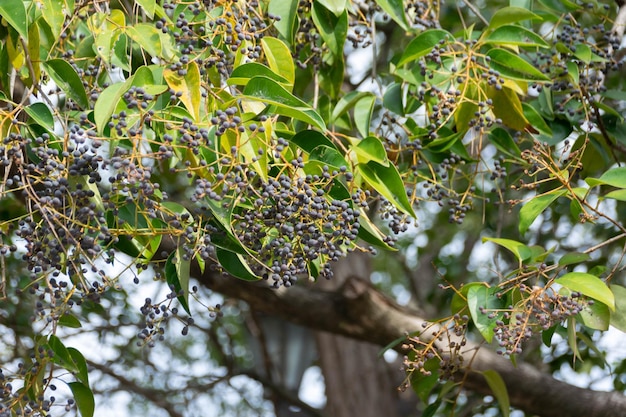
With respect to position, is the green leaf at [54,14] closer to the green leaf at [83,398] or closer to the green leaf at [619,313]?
the green leaf at [83,398]

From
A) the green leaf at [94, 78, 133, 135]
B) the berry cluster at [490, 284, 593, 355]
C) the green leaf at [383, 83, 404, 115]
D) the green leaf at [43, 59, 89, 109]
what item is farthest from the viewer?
the green leaf at [383, 83, 404, 115]

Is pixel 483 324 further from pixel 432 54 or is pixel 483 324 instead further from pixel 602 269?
pixel 432 54

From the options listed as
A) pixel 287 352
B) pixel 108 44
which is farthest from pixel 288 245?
pixel 287 352

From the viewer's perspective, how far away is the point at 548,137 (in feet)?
6.53

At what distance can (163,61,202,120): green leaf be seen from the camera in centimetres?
133

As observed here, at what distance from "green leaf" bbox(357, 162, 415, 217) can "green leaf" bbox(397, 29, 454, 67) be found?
0.34m

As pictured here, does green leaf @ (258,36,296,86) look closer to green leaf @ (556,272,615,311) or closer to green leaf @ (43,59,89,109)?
green leaf @ (43,59,89,109)

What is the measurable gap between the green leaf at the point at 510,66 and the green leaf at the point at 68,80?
2.64ft

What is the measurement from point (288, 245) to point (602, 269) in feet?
2.70

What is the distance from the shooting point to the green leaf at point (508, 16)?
1774mm

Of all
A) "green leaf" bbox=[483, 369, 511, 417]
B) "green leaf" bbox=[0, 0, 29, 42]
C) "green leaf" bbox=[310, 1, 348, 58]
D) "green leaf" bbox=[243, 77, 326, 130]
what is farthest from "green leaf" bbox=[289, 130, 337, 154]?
"green leaf" bbox=[483, 369, 511, 417]

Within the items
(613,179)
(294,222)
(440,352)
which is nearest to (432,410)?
(440,352)

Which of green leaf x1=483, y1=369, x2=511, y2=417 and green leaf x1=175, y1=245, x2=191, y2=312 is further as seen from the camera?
green leaf x1=483, y1=369, x2=511, y2=417

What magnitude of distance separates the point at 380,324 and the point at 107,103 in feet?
5.09
